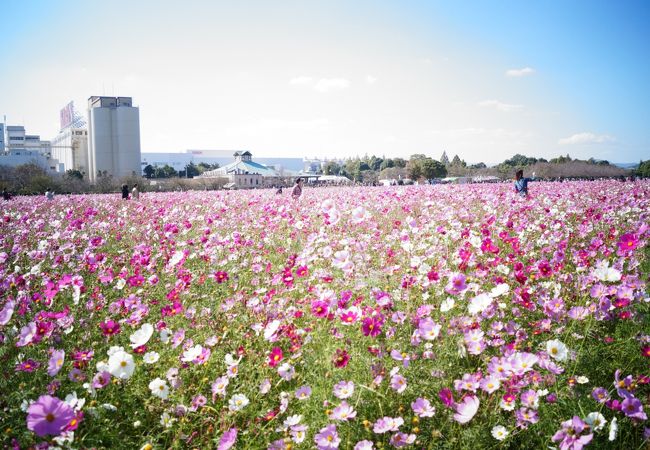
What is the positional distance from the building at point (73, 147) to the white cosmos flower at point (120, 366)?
3014 inches

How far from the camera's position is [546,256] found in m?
3.96

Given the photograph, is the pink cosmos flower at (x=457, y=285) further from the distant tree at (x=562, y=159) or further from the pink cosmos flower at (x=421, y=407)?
the distant tree at (x=562, y=159)

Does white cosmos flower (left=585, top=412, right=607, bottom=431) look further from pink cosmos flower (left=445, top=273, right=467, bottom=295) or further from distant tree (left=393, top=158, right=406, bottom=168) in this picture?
distant tree (left=393, top=158, right=406, bottom=168)

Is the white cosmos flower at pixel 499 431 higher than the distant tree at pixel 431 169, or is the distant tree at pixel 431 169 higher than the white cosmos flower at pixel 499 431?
the distant tree at pixel 431 169

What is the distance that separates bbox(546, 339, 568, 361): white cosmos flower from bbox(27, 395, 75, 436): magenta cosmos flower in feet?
6.58

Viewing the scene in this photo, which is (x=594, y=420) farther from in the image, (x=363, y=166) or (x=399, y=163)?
(x=363, y=166)

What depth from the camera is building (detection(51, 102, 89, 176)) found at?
7149 cm

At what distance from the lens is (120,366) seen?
5.66ft

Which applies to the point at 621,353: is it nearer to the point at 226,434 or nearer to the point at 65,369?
the point at 226,434

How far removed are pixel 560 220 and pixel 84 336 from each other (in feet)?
19.7

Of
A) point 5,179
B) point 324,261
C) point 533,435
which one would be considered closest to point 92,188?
point 5,179

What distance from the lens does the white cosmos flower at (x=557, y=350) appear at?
5.96 feet

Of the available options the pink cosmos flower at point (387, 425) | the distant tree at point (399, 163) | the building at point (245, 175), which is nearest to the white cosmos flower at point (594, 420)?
the pink cosmos flower at point (387, 425)

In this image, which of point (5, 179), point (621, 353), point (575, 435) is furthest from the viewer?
point (5, 179)
